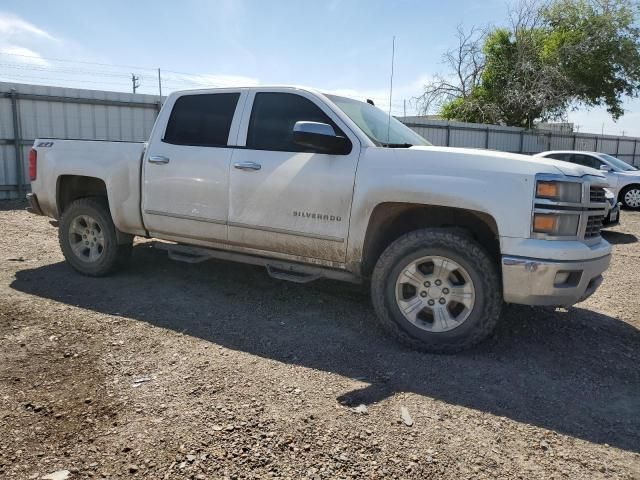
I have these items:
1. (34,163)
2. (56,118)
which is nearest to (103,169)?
(34,163)

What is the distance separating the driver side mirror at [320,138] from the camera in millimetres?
4039

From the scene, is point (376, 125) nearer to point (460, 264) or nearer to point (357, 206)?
point (357, 206)

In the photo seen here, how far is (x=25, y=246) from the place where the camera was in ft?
24.4

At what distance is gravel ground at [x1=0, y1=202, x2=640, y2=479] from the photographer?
261 cm

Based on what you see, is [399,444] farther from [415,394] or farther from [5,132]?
[5,132]

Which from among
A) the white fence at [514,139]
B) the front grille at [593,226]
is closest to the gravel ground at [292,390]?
the front grille at [593,226]

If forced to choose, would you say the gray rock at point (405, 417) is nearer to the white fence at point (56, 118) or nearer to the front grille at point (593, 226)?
the front grille at point (593, 226)

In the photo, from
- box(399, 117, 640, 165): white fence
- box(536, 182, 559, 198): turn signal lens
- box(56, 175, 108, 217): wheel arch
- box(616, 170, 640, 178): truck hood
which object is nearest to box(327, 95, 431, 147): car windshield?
box(536, 182, 559, 198): turn signal lens

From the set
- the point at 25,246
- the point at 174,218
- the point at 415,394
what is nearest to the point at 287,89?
the point at 174,218

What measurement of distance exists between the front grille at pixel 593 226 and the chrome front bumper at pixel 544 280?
0.87 feet

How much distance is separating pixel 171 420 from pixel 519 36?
95.2ft

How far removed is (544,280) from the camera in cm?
355

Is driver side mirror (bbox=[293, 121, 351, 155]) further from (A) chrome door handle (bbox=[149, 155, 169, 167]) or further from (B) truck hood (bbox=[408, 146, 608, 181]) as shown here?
(A) chrome door handle (bbox=[149, 155, 169, 167])

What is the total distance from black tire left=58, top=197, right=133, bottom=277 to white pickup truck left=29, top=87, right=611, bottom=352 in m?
0.02
